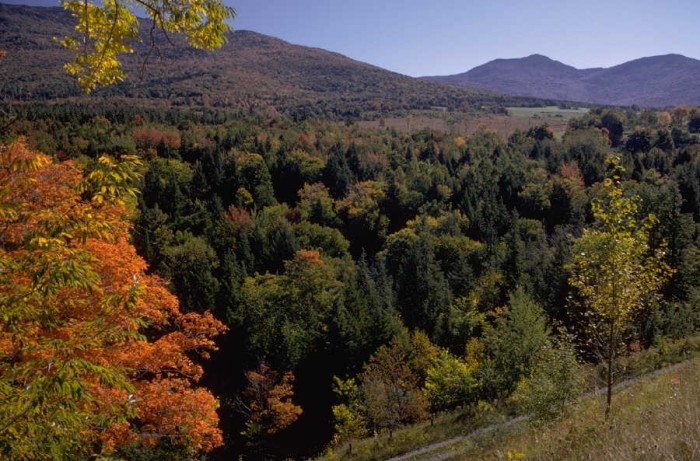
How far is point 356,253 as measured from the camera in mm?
85000

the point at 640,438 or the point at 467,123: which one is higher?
the point at 467,123

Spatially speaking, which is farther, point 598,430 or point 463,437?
point 463,437

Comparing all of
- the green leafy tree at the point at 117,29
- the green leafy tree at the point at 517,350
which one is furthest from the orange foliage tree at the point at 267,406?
the green leafy tree at the point at 117,29

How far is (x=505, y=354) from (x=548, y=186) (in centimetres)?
6184

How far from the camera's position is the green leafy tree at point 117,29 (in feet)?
18.6

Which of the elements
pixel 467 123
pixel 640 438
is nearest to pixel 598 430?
pixel 640 438

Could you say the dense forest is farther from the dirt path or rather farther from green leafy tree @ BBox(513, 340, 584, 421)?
the dirt path

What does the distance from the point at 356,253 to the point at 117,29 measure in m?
79.2

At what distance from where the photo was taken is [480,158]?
10694 centimetres

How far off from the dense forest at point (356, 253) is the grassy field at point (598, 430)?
6.67ft

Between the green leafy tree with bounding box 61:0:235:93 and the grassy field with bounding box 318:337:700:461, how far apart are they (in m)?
7.45

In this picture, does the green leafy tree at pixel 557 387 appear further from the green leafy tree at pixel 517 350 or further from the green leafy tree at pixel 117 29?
the green leafy tree at pixel 117 29

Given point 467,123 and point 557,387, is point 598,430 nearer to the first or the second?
point 557,387

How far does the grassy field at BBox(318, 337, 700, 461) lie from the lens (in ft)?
19.9
